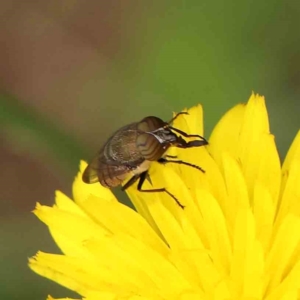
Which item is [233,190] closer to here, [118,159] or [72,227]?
[118,159]

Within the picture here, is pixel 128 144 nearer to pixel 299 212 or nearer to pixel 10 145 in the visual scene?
pixel 299 212

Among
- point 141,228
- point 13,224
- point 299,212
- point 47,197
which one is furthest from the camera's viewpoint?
point 47,197

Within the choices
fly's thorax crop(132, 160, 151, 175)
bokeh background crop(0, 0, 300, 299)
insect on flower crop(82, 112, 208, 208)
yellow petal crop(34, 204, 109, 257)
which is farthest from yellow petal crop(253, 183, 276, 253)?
bokeh background crop(0, 0, 300, 299)

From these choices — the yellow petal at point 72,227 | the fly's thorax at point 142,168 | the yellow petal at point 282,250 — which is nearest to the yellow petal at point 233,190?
the yellow petal at point 282,250

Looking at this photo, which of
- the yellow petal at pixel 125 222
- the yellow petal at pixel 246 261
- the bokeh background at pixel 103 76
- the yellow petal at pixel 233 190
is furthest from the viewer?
the bokeh background at pixel 103 76

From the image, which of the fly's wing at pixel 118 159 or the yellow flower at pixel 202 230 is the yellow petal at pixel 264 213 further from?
the fly's wing at pixel 118 159

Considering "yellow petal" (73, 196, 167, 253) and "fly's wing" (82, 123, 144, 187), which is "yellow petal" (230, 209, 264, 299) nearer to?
"yellow petal" (73, 196, 167, 253)

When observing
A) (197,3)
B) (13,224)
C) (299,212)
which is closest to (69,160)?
(13,224)
